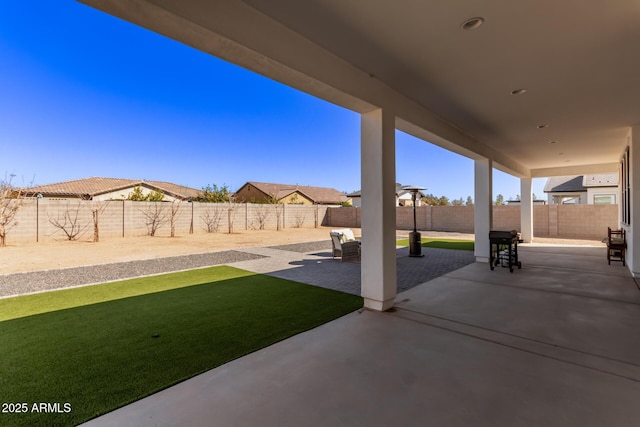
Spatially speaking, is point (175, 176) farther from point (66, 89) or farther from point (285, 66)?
point (285, 66)

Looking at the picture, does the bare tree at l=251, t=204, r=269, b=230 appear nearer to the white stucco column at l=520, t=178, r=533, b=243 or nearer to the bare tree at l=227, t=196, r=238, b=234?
the bare tree at l=227, t=196, r=238, b=234

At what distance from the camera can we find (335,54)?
123 inches

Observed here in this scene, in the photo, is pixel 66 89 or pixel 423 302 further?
pixel 66 89

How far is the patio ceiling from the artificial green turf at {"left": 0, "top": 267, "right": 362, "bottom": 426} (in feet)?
8.93

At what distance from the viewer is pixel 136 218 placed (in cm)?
1492

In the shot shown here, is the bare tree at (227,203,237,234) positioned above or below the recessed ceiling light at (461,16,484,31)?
below

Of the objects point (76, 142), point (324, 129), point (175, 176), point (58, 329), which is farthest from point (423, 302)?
point (175, 176)

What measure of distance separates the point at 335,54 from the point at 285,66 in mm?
747

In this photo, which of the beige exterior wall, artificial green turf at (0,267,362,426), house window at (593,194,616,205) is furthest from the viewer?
the beige exterior wall

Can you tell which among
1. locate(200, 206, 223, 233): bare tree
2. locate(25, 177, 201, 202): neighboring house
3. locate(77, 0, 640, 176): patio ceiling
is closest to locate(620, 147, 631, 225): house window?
locate(77, 0, 640, 176): patio ceiling

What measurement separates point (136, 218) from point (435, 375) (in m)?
16.4

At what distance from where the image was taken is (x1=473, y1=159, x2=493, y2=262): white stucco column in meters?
7.62

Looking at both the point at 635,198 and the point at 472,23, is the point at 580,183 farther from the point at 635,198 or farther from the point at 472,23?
the point at 472,23

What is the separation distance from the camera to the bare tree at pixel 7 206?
36.1 ft
